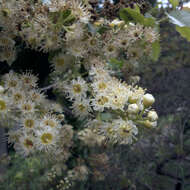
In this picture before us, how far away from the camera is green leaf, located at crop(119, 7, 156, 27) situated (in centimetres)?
63

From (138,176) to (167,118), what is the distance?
2.51 feet

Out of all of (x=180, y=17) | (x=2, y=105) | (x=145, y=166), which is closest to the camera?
(x=2, y=105)

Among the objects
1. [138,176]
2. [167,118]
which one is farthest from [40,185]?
[167,118]

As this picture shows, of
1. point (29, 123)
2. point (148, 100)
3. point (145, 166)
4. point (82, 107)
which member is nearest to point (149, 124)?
point (148, 100)

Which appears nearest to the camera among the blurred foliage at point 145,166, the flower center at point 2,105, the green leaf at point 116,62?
the flower center at point 2,105

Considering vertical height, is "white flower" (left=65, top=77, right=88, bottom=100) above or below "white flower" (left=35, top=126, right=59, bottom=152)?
above

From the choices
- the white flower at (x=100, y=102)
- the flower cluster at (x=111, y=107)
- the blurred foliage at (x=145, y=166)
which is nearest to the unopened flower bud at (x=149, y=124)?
the flower cluster at (x=111, y=107)

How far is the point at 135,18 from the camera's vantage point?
649 millimetres

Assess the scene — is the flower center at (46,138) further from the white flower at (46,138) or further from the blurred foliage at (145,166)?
the blurred foliage at (145,166)

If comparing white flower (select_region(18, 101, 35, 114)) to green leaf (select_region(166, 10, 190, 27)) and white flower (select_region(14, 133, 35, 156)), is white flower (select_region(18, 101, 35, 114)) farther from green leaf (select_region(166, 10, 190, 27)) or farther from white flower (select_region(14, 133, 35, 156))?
Result: green leaf (select_region(166, 10, 190, 27))

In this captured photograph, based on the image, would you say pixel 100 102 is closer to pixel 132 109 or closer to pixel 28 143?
pixel 132 109

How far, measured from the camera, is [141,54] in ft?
2.26

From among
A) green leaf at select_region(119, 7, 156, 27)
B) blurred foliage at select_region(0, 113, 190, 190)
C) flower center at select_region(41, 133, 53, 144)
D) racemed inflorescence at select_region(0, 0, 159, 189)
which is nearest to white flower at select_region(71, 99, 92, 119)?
Result: racemed inflorescence at select_region(0, 0, 159, 189)

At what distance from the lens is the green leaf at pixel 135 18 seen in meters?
0.63
